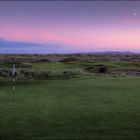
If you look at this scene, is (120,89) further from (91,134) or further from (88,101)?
(91,134)

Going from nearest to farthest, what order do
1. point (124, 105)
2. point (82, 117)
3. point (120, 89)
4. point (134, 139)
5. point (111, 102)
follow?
point (134, 139) → point (82, 117) → point (124, 105) → point (111, 102) → point (120, 89)

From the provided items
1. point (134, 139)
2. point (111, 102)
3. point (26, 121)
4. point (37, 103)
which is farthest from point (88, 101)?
point (134, 139)

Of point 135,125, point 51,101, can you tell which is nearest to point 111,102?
point 51,101

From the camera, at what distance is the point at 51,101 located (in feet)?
43.3

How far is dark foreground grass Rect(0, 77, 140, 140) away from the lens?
8.07 meters

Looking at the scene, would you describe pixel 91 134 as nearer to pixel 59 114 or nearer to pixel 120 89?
pixel 59 114

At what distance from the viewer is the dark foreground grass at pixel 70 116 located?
8070 millimetres

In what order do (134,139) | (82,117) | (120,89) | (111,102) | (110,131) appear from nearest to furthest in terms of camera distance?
(134,139), (110,131), (82,117), (111,102), (120,89)

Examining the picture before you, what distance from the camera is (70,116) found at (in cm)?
1011

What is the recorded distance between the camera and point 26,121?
31.0 ft

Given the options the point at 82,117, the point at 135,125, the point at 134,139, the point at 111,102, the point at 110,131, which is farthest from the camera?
the point at 111,102

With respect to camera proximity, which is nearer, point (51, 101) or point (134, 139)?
point (134, 139)

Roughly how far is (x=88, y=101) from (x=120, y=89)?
4545mm

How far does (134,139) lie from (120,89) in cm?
961
